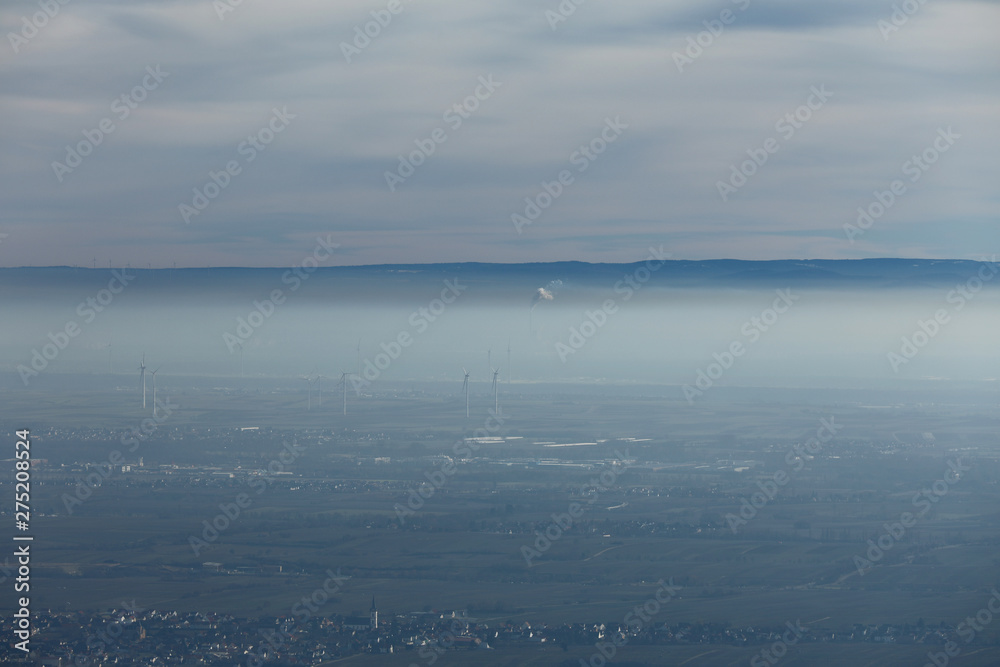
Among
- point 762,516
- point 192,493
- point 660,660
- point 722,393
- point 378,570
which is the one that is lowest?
point 660,660

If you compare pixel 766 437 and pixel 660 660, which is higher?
pixel 766 437

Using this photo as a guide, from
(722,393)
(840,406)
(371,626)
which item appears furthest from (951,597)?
(722,393)

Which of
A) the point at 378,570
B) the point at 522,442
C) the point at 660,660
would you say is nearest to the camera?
the point at 660,660

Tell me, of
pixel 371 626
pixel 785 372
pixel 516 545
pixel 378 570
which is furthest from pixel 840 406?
pixel 371 626

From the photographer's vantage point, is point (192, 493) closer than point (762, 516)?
No

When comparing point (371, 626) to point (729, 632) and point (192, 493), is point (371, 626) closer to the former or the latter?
point (729, 632)

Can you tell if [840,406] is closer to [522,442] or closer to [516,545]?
[522,442]

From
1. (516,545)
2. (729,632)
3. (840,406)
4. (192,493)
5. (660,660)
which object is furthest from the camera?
(840,406)

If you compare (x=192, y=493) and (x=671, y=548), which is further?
(x=192, y=493)

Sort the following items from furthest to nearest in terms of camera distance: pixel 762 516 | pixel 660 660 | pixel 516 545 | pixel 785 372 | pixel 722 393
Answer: pixel 785 372 → pixel 722 393 → pixel 762 516 → pixel 516 545 → pixel 660 660
